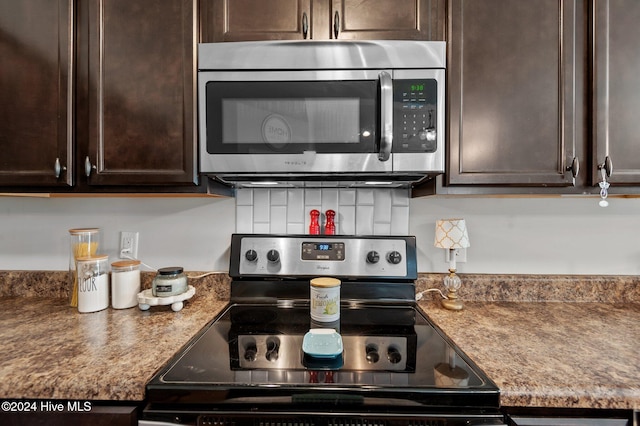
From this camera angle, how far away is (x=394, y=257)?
1306mm

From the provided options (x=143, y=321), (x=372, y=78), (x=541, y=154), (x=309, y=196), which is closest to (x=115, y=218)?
(x=143, y=321)

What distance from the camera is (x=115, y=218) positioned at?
146cm

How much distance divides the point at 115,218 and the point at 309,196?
900 millimetres

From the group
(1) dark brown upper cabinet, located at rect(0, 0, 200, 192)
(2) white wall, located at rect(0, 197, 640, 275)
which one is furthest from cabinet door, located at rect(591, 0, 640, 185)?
(1) dark brown upper cabinet, located at rect(0, 0, 200, 192)

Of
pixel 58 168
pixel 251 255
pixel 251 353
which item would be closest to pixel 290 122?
pixel 251 255

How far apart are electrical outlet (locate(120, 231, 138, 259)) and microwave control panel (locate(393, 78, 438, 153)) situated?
1.22 m

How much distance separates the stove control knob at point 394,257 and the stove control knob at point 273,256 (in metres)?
0.46

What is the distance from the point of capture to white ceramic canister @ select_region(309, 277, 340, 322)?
3.62ft

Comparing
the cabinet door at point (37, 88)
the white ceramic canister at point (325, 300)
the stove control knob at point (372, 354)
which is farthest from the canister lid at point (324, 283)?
the cabinet door at point (37, 88)

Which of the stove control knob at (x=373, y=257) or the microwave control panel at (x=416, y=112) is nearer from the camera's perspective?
the microwave control panel at (x=416, y=112)

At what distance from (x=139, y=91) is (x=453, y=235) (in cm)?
126

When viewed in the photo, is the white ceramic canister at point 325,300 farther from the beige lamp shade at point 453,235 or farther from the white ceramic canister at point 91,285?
the white ceramic canister at point 91,285

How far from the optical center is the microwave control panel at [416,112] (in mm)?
998

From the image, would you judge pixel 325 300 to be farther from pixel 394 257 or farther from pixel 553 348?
pixel 553 348
